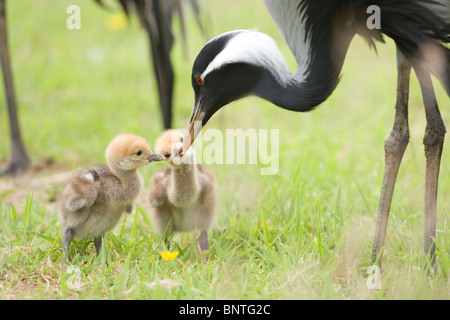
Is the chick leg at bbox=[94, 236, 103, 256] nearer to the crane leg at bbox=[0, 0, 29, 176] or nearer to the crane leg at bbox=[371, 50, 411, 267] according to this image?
the crane leg at bbox=[371, 50, 411, 267]

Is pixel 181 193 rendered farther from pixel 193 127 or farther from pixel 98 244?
pixel 98 244

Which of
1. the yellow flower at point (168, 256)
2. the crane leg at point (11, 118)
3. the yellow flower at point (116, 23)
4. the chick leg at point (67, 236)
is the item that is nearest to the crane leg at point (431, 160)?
the yellow flower at point (168, 256)

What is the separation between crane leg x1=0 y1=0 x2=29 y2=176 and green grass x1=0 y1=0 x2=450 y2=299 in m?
0.22

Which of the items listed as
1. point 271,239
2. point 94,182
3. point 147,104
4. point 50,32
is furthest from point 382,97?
point 50,32

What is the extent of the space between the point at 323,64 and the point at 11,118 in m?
3.15

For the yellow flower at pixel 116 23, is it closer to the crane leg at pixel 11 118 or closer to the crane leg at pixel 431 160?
the crane leg at pixel 11 118

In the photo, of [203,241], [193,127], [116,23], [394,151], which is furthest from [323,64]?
[116,23]

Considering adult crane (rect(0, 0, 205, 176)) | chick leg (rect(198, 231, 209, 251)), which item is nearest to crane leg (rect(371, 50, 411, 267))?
chick leg (rect(198, 231, 209, 251))

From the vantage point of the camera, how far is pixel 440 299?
2791mm

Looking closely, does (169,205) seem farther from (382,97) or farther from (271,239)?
(382,97)

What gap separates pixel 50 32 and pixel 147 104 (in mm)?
2796

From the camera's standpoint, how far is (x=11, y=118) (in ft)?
17.6
